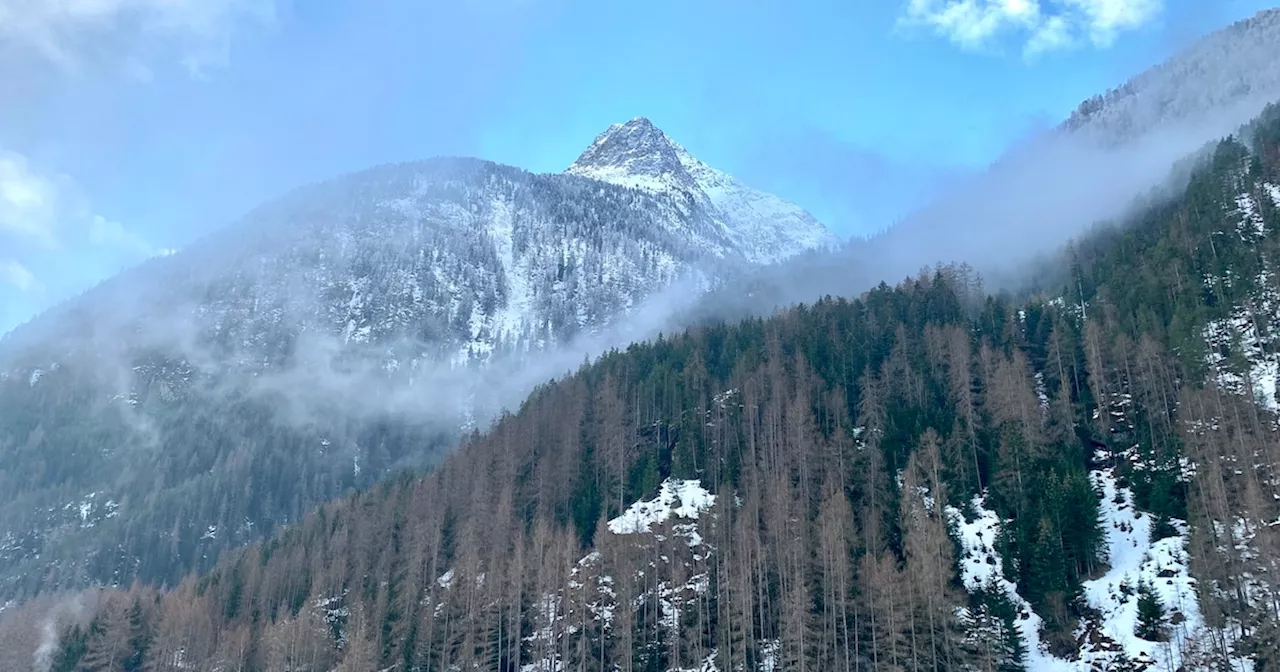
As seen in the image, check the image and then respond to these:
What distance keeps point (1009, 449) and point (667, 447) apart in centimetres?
5049

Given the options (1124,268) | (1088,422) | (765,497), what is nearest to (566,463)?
(765,497)

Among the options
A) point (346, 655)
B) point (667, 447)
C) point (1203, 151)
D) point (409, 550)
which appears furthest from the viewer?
point (1203, 151)

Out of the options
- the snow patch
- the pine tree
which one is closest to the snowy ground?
the pine tree

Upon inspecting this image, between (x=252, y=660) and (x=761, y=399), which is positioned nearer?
(x=252, y=660)

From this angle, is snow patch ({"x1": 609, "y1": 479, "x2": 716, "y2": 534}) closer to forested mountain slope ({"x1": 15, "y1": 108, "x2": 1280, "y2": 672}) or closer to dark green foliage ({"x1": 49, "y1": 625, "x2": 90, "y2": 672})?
forested mountain slope ({"x1": 15, "y1": 108, "x2": 1280, "y2": 672})

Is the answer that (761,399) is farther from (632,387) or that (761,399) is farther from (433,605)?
(433,605)

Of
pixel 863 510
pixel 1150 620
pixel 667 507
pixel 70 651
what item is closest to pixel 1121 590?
pixel 1150 620

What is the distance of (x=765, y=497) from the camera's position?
106m

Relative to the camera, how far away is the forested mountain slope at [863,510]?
254ft

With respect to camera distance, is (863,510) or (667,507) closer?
(863,510)

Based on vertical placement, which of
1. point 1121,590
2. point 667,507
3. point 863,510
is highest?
point 667,507

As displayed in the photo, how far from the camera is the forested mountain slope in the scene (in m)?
77.3

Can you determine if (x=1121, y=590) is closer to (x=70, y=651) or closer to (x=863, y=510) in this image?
(x=863, y=510)

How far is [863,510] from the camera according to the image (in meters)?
97.9
